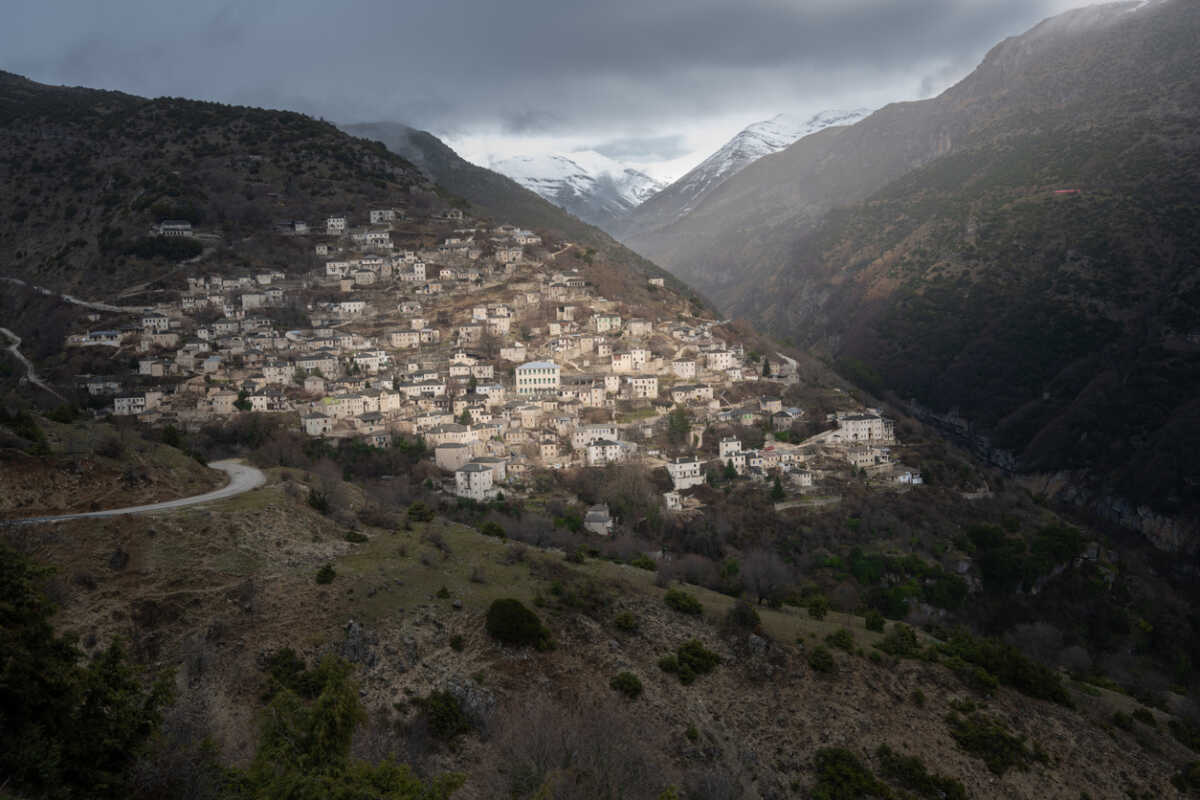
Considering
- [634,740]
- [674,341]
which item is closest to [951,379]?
[674,341]

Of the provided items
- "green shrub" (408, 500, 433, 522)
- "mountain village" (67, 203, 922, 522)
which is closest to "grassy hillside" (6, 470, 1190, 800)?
"green shrub" (408, 500, 433, 522)

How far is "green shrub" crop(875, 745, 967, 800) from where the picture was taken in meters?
16.4

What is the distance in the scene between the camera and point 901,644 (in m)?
21.3

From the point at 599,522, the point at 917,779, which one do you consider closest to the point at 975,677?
the point at 917,779

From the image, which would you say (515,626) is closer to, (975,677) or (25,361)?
(975,677)

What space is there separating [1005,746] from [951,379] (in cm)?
5414

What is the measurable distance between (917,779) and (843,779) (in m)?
1.91

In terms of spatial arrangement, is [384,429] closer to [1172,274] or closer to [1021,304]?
[1021,304]

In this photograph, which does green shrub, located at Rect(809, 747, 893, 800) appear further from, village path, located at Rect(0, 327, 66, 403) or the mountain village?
village path, located at Rect(0, 327, 66, 403)

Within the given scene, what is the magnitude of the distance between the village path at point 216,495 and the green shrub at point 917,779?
17648 millimetres

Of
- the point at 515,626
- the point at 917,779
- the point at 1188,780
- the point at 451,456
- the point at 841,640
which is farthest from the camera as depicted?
the point at 451,456

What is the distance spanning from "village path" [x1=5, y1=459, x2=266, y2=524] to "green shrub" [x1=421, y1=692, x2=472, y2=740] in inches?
313

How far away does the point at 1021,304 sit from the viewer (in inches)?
2650

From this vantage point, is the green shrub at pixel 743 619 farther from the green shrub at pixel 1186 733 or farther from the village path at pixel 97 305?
the village path at pixel 97 305
